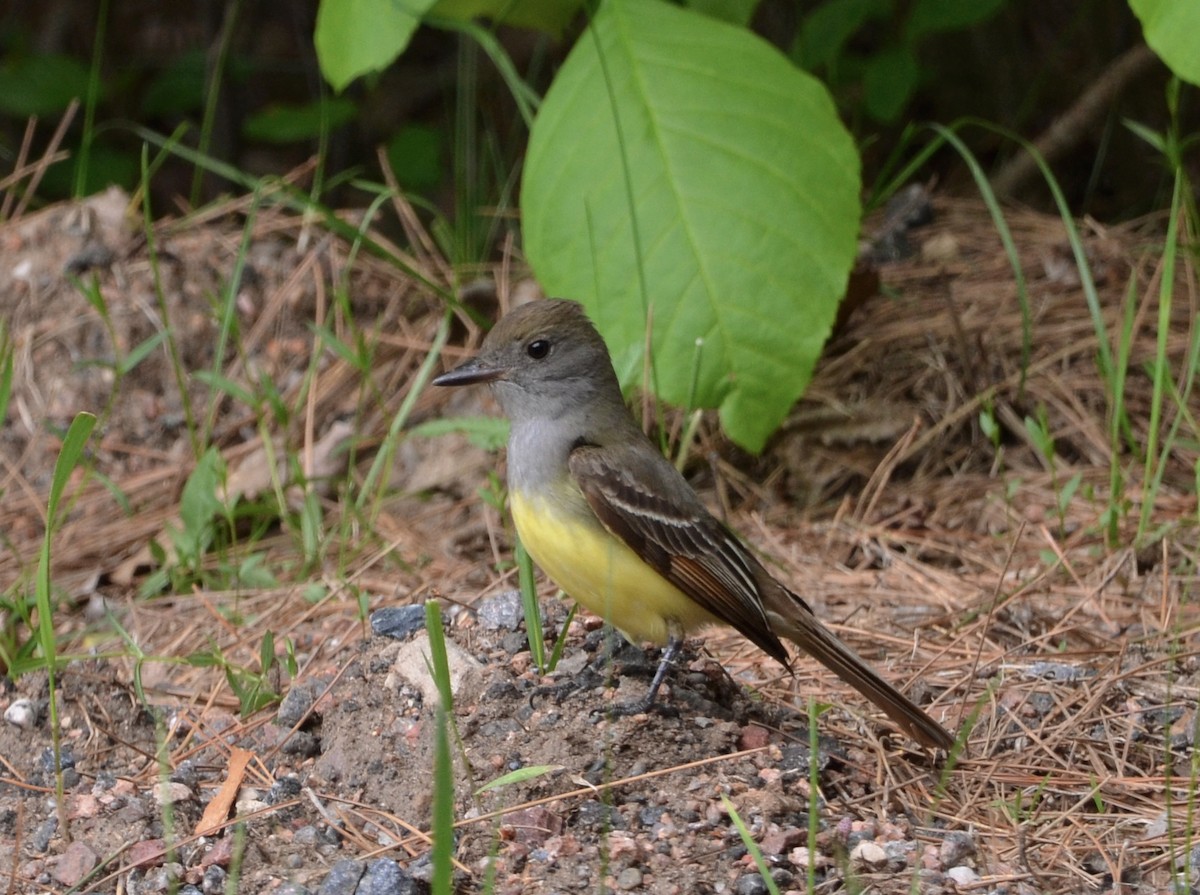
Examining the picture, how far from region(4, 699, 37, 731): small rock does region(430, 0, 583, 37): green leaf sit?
2662 millimetres

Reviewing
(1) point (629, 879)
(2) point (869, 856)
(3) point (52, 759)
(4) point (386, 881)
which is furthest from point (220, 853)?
(2) point (869, 856)

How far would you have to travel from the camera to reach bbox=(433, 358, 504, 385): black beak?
457 centimetres

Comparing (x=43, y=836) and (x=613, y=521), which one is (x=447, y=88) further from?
(x=43, y=836)

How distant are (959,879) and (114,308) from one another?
456 cm

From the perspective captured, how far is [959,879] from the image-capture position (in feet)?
10.9

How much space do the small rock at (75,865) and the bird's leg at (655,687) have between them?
1.21 meters

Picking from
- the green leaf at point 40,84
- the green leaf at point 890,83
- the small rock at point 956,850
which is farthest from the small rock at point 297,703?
the green leaf at point 40,84

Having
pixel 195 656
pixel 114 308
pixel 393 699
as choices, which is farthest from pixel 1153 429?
pixel 114 308

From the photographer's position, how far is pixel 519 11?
213 inches

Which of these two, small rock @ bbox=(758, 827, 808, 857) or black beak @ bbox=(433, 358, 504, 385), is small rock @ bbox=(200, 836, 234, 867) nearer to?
small rock @ bbox=(758, 827, 808, 857)

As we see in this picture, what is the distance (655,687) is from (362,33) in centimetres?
233

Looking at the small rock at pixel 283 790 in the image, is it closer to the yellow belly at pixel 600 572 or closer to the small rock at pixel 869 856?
the yellow belly at pixel 600 572

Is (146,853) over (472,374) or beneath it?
beneath

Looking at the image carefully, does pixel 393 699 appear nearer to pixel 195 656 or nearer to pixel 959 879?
pixel 195 656
